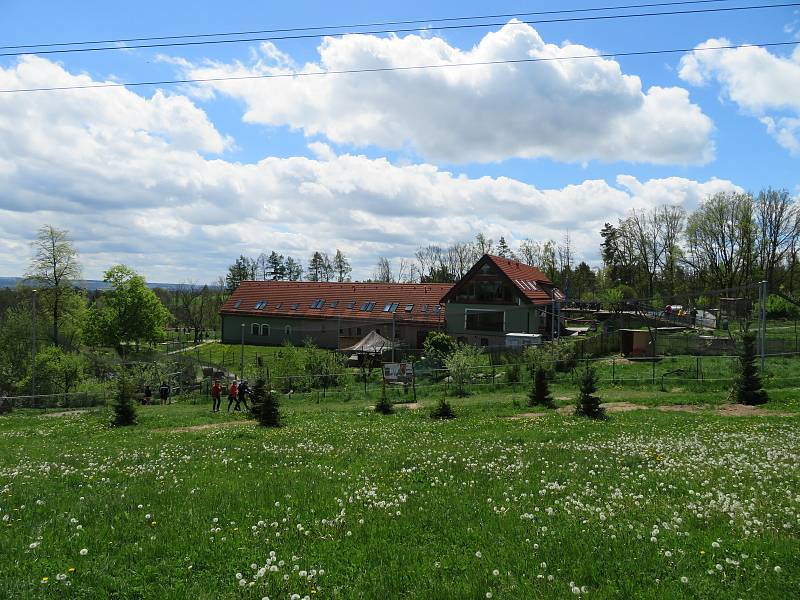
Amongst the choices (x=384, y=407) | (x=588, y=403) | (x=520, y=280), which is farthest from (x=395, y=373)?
(x=520, y=280)

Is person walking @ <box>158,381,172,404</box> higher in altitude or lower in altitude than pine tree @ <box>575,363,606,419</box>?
lower

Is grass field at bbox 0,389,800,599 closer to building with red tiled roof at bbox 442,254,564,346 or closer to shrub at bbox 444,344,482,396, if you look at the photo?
shrub at bbox 444,344,482,396

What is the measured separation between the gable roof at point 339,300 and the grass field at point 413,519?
48.7 metres

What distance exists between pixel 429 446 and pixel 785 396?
1769cm

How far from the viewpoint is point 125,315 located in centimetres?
6178

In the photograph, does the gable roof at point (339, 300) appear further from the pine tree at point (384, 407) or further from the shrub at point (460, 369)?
the pine tree at point (384, 407)

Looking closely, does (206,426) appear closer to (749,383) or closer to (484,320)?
(749,383)

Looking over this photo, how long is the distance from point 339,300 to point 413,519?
206ft

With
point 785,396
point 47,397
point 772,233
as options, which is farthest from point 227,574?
point 772,233

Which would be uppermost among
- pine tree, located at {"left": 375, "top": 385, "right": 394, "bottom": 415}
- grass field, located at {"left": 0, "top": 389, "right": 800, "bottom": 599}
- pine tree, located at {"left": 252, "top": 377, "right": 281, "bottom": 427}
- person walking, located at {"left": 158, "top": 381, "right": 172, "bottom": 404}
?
grass field, located at {"left": 0, "top": 389, "right": 800, "bottom": 599}

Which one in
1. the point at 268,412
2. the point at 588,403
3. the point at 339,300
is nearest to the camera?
the point at 588,403

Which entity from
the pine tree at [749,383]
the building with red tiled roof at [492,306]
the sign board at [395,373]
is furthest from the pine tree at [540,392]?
the building with red tiled roof at [492,306]

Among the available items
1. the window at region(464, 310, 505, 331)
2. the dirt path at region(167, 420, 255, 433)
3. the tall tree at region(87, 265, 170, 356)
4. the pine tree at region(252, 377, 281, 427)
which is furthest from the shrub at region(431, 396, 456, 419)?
the tall tree at region(87, 265, 170, 356)

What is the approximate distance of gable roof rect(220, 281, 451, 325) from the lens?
64.2 m
